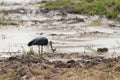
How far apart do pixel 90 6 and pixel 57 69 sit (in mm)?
11695

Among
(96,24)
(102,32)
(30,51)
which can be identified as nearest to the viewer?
(30,51)

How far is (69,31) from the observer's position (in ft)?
56.0

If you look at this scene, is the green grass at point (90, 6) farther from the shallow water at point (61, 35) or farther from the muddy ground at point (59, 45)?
the shallow water at point (61, 35)

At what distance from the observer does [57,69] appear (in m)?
10.2

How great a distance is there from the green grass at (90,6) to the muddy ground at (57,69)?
8.75 m

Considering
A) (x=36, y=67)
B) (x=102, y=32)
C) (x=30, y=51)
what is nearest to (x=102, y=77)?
(x=36, y=67)

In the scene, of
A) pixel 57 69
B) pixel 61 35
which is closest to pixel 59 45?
pixel 61 35

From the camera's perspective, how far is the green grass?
20.4m

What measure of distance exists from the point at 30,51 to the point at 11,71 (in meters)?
2.44

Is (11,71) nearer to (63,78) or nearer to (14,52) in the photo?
(63,78)

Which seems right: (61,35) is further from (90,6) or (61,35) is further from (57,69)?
(57,69)

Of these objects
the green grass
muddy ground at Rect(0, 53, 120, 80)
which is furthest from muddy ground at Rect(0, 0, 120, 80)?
the green grass

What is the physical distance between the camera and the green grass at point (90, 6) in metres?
20.4

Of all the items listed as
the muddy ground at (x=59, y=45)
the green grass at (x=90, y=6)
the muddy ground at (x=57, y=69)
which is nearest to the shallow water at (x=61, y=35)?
the muddy ground at (x=59, y=45)
